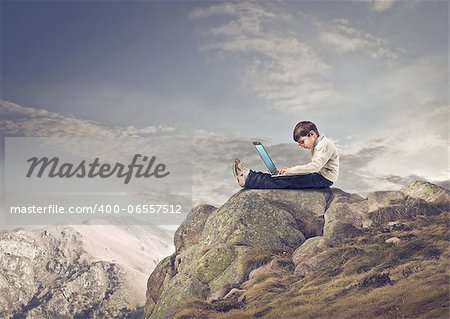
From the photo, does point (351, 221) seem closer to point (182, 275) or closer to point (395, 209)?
point (395, 209)

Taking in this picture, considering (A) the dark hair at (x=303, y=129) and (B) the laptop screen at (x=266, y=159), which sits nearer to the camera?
(B) the laptop screen at (x=266, y=159)

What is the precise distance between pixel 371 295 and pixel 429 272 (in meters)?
1.81

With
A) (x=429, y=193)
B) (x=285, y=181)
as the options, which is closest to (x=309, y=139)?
(x=285, y=181)

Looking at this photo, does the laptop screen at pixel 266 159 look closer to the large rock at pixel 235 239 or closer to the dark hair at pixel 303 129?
the dark hair at pixel 303 129

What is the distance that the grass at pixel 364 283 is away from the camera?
11.5 m

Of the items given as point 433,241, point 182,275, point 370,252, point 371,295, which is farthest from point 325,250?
point 182,275

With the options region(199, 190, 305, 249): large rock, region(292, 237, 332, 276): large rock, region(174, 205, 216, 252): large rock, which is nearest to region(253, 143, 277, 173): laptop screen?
region(199, 190, 305, 249): large rock

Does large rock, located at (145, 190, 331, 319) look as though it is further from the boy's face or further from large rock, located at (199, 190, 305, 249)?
the boy's face

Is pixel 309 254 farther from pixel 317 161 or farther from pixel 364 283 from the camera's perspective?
pixel 317 161

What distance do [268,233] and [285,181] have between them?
1.81 m

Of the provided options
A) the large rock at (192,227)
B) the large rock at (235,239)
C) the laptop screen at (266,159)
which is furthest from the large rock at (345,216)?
the large rock at (192,227)

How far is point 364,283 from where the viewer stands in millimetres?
12383

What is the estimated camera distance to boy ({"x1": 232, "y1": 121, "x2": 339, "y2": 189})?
538 inches

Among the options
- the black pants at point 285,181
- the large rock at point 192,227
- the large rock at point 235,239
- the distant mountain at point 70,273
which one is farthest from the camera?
the distant mountain at point 70,273
